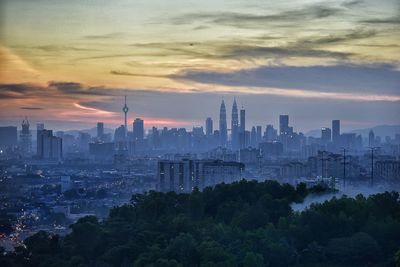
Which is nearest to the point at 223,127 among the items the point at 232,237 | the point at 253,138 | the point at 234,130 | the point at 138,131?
the point at 234,130

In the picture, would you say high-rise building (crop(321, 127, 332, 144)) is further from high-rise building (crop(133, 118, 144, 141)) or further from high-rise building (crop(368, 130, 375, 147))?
high-rise building (crop(133, 118, 144, 141))

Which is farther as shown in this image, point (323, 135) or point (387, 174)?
point (323, 135)

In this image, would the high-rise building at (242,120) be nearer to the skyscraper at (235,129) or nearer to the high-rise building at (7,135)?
the skyscraper at (235,129)

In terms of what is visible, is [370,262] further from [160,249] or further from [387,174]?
[387,174]

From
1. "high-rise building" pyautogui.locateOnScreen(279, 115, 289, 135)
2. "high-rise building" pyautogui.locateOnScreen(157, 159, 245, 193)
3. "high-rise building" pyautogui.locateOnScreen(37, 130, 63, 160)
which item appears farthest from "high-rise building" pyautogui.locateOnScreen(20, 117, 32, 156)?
"high-rise building" pyautogui.locateOnScreen(279, 115, 289, 135)

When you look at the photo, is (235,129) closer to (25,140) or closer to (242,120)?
(242,120)

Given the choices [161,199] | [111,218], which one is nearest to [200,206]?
[161,199]
